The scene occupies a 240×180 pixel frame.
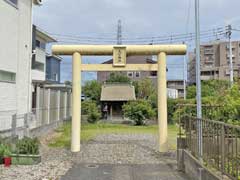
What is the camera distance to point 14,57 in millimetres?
13820

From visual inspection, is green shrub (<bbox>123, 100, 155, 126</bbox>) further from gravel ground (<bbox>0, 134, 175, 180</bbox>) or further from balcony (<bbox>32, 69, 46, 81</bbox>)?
gravel ground (<bbox>0, 134, 175, 180</bbox>)

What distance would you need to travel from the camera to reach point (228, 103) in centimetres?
909

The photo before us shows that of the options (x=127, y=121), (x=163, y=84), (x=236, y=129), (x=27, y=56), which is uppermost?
(x=27, y=56)

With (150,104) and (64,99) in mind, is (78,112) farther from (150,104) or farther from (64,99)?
(150,104)

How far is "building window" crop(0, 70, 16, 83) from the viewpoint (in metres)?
12.6

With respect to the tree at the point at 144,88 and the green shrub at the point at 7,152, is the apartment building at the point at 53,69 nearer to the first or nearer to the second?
the tree at the point at 144,88

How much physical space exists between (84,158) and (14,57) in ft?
20.9

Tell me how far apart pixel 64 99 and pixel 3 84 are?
10902 millimetres

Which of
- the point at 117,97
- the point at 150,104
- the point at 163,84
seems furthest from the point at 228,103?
the point at 117,97

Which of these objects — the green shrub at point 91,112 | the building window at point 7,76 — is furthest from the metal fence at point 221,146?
the green shrub at point 91,112

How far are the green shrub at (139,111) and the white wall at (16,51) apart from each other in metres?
12.1

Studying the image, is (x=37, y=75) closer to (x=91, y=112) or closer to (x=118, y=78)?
(x=91, y=112)

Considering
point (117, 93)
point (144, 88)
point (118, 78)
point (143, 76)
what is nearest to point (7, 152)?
point (117, 93)

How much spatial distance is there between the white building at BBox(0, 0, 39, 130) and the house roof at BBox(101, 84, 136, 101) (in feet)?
61.2
